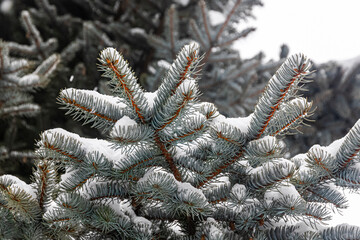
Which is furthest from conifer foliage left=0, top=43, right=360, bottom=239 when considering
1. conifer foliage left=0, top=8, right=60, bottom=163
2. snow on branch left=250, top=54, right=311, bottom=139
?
conifer foliage left=0, top=8, right=60, bottom=163

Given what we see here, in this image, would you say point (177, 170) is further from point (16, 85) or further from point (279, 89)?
point (16, 85)

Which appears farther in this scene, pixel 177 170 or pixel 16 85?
pixel 16 85

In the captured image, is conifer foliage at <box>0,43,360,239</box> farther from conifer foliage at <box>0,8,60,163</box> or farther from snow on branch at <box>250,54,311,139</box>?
conifer foliage at <box>0,8,60,163</box>

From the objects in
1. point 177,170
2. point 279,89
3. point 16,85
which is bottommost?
point 177,170

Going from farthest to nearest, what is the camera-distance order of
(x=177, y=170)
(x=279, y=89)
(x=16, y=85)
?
(x=16, y=85) < (x=177, y=170) < (x=279, y=89)

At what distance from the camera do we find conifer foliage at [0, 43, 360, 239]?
817 millimetres

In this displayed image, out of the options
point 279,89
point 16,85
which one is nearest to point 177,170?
point 279,89

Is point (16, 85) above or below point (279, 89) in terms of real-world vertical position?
above

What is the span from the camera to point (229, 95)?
10.5 feet

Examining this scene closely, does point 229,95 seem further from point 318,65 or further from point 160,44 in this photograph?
point 318,65

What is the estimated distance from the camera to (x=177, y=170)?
966 millimetres

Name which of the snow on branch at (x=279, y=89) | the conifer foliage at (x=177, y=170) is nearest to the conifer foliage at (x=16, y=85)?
the conifer foliage at (x=177, y=170)

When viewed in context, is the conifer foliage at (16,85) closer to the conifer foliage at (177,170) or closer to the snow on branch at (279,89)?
the conifer foliage at (177,170)

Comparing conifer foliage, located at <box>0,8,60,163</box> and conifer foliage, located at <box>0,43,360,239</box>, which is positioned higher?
conifer foliage, located at <box>0,8,60,163</box>
